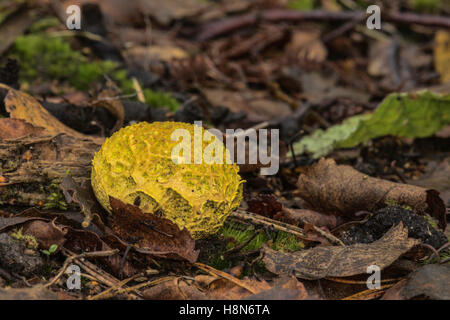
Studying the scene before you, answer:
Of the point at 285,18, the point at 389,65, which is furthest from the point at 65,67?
the point at 389,65

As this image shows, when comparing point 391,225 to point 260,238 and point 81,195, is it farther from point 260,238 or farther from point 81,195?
point 81,195

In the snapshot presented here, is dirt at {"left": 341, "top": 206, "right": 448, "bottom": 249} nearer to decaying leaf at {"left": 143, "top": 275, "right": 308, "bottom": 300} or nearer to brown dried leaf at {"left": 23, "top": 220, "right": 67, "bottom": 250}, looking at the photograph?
decaying leaf at {"left": 143, "top": 275, "right": 308, "bottom": 300}

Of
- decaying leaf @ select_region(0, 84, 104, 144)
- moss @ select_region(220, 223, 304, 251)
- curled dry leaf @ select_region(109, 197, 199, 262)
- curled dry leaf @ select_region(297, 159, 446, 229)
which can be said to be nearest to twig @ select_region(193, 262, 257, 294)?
curled dry leaf @ select_region(109, 197, 199, 262)

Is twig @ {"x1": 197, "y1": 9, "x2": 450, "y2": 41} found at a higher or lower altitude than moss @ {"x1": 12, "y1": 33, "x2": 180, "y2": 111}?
higher

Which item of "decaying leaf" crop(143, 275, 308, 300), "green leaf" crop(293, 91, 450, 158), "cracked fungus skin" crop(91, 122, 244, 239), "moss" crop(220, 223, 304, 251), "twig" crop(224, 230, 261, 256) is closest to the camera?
"decaying leaf" crop(143, 275, 308, 300)

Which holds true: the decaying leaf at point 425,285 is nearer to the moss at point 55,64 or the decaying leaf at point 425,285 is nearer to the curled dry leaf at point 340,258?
the curled dry leaf at point 340,258

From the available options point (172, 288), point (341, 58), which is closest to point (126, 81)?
point (172, 288)

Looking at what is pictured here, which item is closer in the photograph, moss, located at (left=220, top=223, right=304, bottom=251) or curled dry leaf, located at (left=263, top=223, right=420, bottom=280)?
curled dry leaf, located at (left=263, top=223, right=420, bottom=280)

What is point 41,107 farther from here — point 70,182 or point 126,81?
point 126,81
